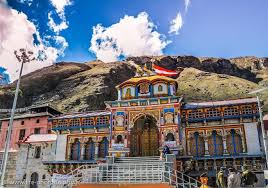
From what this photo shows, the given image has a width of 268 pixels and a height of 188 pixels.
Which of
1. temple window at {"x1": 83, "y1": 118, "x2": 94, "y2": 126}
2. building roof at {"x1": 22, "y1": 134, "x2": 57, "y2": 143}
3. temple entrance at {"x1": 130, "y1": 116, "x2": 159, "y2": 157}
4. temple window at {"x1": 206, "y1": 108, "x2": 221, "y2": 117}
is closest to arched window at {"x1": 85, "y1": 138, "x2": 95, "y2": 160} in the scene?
temple window at {"x1": 83, "y1": 118, "x2": 94, "y2": 126}

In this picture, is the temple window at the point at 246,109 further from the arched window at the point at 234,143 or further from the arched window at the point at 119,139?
the arched window at the point at 119,139

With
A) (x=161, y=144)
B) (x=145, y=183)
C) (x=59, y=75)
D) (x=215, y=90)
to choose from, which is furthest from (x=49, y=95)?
(x=145, y=183)

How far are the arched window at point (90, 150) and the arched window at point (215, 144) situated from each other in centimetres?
1150

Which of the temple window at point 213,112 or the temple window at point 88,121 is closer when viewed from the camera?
the temple window at point 213,112

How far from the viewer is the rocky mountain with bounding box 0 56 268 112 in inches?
2493

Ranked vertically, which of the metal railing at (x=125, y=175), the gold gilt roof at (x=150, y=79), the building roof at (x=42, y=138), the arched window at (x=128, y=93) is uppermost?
the gold gilt roof at (x=150, y=79)

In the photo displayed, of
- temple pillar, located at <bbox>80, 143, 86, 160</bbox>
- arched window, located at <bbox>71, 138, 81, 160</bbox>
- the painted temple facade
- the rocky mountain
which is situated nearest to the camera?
the painted temple facade

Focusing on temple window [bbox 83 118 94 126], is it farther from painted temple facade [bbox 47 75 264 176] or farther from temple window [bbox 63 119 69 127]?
temple window [bbox 63 119 69 127]

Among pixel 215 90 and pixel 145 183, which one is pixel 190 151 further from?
pixel 215 90

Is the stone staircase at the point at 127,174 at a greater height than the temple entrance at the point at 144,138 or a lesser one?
lesser

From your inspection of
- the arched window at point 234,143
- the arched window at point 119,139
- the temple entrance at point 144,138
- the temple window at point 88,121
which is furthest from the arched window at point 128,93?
the arched window at point 234,143

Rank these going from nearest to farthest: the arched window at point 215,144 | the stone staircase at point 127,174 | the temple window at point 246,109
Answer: the stone staircase at point 127,174 < the temple window at point 246,109 < the arched window at point 215,144

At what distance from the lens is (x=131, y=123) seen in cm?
2605

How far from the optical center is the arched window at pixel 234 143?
24078mm
